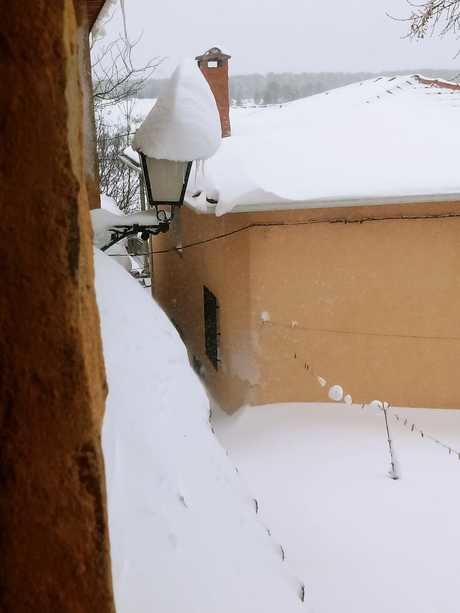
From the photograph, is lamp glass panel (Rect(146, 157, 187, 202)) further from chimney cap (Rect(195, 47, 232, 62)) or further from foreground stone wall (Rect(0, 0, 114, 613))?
chimney cap (Rect(195, 47, 232, 62))

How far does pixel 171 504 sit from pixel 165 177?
8.21 ft

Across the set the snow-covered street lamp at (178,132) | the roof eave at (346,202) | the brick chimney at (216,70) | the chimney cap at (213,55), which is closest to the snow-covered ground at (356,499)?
the roof eave at (346,202)

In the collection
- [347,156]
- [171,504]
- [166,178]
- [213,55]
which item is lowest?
[171,504]

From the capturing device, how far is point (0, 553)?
1.00 m

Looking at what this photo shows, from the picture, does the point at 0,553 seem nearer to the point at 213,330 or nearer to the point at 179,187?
the point at 179,187

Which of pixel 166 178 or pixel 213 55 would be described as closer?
pixel 166 178

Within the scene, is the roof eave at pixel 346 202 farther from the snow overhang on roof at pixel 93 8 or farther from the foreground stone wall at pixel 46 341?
the foreground stone wall at pixel 46 341

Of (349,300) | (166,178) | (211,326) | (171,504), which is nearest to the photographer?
(171,504)

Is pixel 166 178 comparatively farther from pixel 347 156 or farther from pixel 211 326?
pixel 211 326

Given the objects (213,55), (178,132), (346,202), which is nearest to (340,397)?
(346,202)

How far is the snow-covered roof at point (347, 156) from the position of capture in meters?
6.20

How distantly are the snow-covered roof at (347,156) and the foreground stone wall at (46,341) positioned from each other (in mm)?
5227

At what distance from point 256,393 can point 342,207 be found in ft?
7.95

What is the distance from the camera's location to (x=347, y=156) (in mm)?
7176
